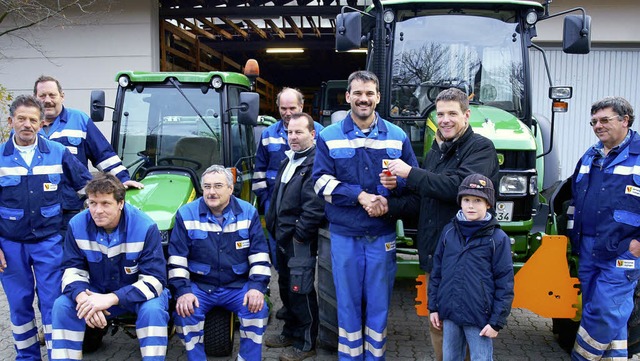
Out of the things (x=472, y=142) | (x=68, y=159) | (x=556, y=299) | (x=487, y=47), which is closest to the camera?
(x=472, y=142)

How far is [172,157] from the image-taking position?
486 centimetres

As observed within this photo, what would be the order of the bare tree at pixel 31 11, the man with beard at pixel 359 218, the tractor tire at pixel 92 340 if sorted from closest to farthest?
1. the man with beard at pixel 359 218
2. the tractor tire at pixel 92 340
3. the bare tree at pixel 31 11

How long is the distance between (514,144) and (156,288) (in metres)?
2.65

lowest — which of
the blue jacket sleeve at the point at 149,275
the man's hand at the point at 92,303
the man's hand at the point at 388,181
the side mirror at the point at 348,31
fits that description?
the man's hand at the point at 92,303

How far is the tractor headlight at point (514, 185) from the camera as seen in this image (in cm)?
402

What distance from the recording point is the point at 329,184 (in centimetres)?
354

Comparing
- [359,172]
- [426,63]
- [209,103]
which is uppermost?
[426,63]

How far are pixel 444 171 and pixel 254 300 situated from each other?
148 cm

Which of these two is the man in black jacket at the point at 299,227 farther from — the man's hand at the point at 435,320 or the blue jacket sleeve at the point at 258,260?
the man's hand at the point at 435,320

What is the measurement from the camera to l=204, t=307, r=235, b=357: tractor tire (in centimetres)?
395

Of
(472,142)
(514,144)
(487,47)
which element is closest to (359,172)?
(472,142)

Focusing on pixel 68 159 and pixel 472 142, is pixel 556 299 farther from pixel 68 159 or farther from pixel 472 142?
pixel 68 159

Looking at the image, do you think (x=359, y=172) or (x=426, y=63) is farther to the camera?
(x=426, y=63)

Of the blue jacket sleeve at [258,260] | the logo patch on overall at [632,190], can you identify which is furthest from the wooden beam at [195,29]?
the logo patch on overall at [632,190]
